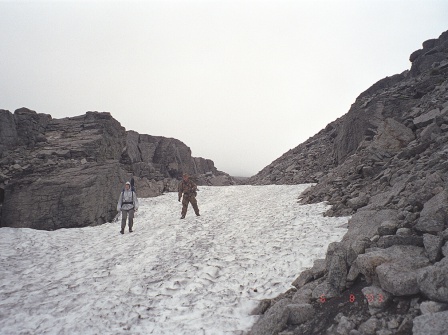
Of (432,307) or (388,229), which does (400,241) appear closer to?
(388,229)

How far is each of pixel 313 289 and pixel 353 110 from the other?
19.7 m

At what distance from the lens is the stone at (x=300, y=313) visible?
13.4ft

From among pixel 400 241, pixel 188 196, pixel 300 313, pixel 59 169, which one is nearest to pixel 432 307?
pixel 400 241

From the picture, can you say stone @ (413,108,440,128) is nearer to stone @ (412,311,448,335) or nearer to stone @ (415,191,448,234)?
stone @ (415,191,448,234)

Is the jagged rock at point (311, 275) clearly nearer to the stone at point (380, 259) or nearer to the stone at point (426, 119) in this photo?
the stone at point (380, 259)

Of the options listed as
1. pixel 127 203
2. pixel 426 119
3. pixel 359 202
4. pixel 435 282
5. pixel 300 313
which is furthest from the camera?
pixel 127 203

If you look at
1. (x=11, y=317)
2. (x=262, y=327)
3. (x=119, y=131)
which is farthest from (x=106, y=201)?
(x=262, y=327)

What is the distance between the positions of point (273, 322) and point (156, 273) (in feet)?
13.1

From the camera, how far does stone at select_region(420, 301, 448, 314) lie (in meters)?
2.81

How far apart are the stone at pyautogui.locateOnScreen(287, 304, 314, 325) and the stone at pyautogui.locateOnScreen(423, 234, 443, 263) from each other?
6.55ft

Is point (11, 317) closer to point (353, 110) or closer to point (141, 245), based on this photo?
point (141, 245)

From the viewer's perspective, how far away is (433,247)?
3.70 m

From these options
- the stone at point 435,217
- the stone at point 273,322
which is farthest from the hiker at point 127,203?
the stone at point 435,217

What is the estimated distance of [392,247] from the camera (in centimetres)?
430
